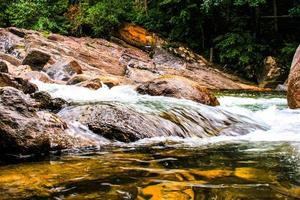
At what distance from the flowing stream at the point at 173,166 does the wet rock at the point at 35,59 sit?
986cm

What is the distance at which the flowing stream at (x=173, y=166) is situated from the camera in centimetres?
294

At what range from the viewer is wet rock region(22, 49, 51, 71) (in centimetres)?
1568

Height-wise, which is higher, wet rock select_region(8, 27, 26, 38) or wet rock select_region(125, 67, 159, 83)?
wet rock select_region(8, 27, 26, 38)

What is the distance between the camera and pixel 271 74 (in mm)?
20266

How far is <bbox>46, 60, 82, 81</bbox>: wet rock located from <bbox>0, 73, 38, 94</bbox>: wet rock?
5.52 m

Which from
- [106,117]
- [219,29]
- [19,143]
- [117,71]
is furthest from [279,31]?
[19,143]

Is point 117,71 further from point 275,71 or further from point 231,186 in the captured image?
point 231,186

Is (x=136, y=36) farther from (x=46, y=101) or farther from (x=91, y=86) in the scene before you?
(x=46, y=101)

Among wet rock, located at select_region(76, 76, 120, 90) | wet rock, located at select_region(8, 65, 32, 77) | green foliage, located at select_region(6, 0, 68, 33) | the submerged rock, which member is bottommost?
wet rock, located at select_region(76, 76, 120, 90)

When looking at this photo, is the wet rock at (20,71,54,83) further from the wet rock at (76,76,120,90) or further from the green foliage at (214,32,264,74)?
the green foliage at (214,32,264,74)

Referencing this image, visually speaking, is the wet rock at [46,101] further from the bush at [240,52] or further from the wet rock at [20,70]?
the bush at [240,52]

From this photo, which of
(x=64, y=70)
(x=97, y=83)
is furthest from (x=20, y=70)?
(x=97, y=83)

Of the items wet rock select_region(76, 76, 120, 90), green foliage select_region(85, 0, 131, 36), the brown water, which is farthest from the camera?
green foliage select_region(85, 0, 131, 36)

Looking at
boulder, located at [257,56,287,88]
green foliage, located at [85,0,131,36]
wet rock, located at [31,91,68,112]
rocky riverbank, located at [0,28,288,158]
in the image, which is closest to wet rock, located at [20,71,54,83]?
rocky riverbank, located at [0,28,288,158]
